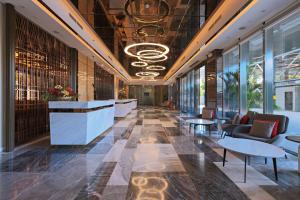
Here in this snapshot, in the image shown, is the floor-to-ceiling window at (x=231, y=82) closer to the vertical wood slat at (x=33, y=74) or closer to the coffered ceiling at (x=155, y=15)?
the coffered ceiling at (x=155, y=15)

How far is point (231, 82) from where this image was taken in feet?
26.5

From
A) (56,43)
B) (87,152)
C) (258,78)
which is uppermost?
(56,43)

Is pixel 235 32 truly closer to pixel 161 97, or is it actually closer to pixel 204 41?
pixel 204 41

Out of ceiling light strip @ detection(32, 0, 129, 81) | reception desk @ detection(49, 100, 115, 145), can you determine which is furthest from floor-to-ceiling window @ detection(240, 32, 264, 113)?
ceiling light strip @ detection(32, 0, 129, 81)

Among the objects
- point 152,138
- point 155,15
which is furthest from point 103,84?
point 152,138

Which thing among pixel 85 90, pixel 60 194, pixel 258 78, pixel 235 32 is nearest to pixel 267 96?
pixel 258 78

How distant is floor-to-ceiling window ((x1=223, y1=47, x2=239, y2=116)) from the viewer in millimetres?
7566

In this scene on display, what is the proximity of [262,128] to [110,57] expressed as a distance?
9461 mm

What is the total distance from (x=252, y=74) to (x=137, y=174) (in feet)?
17.3

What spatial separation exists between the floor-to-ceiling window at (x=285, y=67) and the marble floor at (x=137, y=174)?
1.27 m

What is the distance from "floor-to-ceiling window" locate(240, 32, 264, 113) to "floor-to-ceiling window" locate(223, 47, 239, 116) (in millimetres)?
430

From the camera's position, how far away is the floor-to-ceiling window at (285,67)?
4.53 meters

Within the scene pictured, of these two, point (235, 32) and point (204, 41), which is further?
point (204, 41)

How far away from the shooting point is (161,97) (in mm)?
32281
